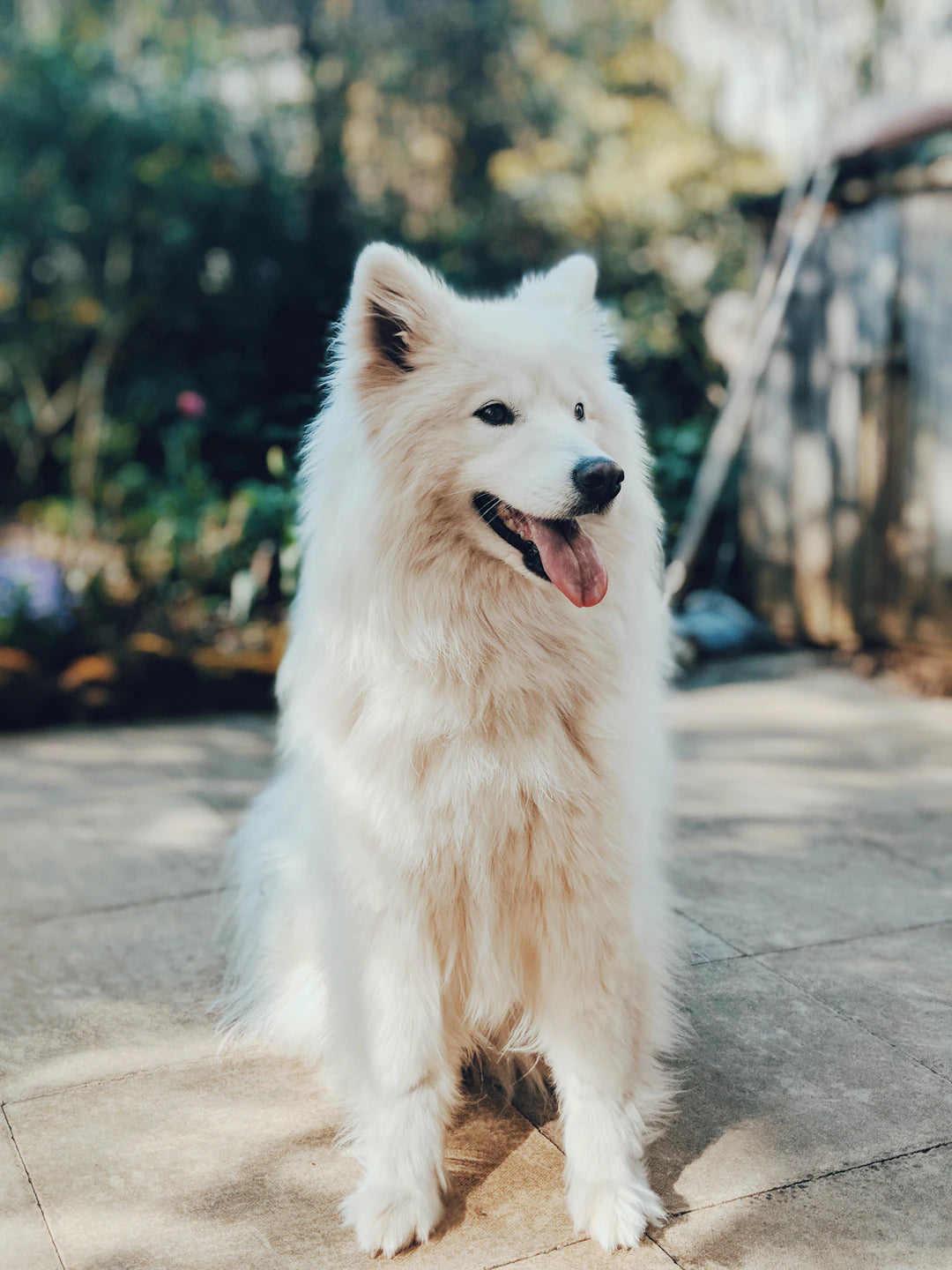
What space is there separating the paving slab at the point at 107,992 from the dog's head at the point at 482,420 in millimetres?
1332

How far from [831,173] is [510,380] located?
436 cm

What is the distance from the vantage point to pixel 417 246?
8320mm

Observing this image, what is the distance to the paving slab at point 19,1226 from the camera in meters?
1.81

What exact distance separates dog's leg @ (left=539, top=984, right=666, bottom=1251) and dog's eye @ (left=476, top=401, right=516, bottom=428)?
3.20ft

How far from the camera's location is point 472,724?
1.93 m

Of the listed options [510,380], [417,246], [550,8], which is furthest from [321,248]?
[510,380]

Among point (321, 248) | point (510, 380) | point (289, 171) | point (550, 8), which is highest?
point (550, 8)

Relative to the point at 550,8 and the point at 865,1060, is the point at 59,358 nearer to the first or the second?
the point at 550,8

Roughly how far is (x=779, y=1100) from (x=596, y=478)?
124cm

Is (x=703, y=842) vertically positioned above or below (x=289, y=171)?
below

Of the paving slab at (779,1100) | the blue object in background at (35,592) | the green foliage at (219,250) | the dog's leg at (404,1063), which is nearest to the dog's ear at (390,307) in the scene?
the dog's leg at (404,1063)

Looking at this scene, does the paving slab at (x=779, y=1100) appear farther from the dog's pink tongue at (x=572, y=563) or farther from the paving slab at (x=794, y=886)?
the dog's pink tongue at (x=572, y=563)

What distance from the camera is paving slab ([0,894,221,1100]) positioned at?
2.41 m

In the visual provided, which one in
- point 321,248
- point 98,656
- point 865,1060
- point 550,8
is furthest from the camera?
point 550,8
